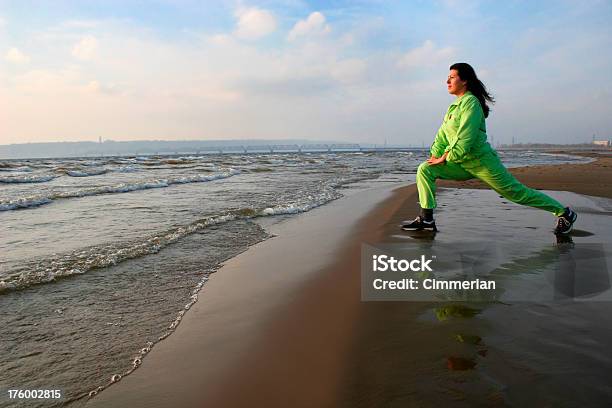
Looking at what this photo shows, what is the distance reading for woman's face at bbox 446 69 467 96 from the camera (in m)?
5.29

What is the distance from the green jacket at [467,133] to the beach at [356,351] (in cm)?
163

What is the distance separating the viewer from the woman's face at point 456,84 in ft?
17.4

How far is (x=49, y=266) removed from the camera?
176 inches

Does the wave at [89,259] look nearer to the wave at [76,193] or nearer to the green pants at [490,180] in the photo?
the green pants at [490,180]

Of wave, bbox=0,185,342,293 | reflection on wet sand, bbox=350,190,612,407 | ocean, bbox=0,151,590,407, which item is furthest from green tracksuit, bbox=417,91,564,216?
wave, bbox=0,185,342,293

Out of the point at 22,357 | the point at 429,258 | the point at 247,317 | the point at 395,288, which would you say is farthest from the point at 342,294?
the point at 22,357

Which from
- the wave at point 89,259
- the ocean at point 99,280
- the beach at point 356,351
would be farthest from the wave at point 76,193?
the beach at point 356,351

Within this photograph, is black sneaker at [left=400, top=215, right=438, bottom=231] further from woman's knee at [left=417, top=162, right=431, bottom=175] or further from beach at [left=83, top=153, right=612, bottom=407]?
beach at [left=83, top=153, right=612, bottom=407]

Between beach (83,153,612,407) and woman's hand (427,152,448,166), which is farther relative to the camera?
woman's hand (427,152,448,166)

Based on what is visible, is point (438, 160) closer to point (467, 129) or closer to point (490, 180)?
point (467, 129)

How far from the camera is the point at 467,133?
500 cm

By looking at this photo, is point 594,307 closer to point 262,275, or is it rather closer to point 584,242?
point 584,242

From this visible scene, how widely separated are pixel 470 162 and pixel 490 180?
Answer: 1.27ft

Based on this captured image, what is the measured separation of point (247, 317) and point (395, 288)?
1.29m
